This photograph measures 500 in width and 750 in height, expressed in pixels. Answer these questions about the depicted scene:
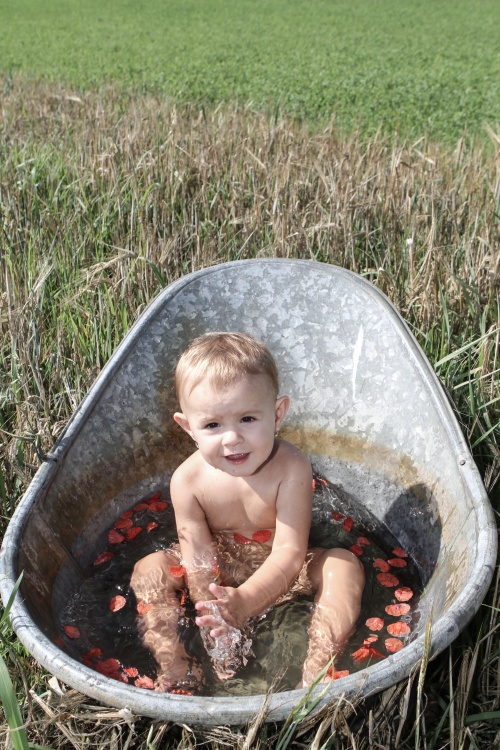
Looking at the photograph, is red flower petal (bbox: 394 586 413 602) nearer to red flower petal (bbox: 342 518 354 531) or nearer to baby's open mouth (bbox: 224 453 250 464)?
red flower petal (bbox: 342 518 354 531)

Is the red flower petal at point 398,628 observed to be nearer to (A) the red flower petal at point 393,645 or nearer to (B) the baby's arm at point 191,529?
(A) the red flower petal at point 393,645

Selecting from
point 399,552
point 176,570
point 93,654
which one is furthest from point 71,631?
point 399,552

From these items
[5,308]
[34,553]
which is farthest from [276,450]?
[5,308]

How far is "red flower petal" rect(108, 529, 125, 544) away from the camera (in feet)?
6.82

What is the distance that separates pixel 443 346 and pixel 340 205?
2.89 ft

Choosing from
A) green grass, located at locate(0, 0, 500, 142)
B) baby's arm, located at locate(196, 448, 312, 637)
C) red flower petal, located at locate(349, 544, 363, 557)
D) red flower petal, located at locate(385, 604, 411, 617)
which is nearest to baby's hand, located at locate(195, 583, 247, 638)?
baby's arm, located at locate(196, 448, 312, 637)

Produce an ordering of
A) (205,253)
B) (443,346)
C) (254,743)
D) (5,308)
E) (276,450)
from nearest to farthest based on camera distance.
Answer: (254,743), (276,450), (443,346), (5,308), (205,253)

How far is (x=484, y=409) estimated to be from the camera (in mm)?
2230

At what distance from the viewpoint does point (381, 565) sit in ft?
6.49

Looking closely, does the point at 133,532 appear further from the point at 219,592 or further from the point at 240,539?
the point at 219,592

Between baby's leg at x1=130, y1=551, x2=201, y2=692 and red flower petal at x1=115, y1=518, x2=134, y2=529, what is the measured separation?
8.7 inches

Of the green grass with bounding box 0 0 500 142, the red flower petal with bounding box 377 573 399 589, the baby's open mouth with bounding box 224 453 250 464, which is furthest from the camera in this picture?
the green grass with bounding box 0 0 500 142

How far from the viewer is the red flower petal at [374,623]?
5.75ft

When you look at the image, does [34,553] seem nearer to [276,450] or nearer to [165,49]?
[276,450]
